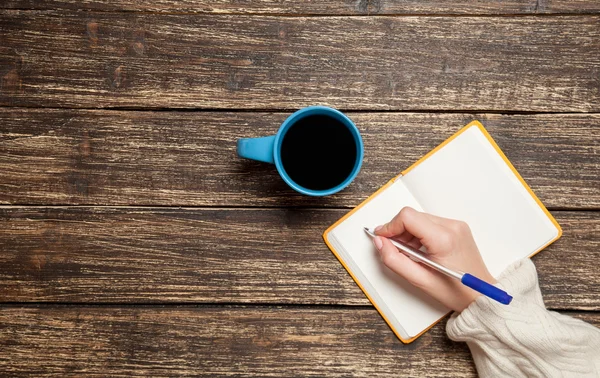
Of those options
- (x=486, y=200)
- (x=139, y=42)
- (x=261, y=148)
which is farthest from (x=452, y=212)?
(x=139, y=42)

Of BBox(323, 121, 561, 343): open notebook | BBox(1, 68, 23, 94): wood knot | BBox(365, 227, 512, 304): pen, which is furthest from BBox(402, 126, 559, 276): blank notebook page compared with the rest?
BBox(1, 68, 23, 94): wood knot

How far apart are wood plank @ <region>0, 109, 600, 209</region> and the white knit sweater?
0.52 ft

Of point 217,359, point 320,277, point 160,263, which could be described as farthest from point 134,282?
point 320,277

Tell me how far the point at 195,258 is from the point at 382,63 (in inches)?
16.2

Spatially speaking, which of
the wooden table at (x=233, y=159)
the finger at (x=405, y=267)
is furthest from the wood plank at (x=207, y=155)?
the finger at (x=405, y=267)

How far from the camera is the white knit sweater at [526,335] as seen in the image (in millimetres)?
753

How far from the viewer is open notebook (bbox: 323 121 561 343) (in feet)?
2.71

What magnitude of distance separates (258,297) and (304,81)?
336 millimetres

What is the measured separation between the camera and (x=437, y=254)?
77 cm

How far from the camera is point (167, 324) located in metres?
0.85

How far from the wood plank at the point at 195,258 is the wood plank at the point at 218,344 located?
1.0 inches

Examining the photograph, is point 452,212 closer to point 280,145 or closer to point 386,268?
point 386,268

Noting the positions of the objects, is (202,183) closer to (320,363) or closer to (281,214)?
(281,214)

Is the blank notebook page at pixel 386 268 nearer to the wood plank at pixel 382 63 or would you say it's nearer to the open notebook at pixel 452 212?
the open notebook at pixel 452 212
